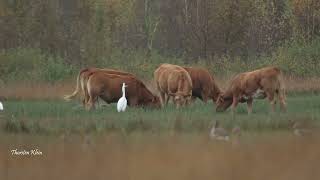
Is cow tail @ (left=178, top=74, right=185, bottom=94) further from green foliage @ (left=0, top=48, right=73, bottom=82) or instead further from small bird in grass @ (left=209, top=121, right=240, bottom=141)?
green foliage @ (left=0, top=48, right=73, bottom=82)

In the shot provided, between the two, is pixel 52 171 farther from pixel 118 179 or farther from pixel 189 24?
pixel 189 24

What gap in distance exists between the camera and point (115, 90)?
1841cm

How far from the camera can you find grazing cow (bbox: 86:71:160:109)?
18.2 m

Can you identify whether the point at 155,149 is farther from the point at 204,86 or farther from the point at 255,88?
the point at 204,86

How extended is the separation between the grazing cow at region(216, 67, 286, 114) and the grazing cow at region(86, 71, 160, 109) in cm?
205

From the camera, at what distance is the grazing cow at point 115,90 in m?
18.2

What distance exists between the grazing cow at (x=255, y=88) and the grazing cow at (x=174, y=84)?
50.0 inches

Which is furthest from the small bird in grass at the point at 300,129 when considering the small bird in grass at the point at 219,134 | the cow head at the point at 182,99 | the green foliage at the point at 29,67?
the green foliage at the point at 29,67

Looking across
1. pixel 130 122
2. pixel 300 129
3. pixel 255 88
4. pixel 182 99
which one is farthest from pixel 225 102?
pixel 300 129

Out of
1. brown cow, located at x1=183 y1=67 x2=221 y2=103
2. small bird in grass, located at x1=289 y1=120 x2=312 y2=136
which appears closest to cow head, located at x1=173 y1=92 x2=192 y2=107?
brown cow, located at x1=183 y1=67 x2=221 y2=103

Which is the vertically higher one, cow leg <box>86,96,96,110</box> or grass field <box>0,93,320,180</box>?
grass field <box>0,93,320,180</box>

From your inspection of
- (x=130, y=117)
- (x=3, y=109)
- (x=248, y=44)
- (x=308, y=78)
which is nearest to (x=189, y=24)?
(x=248, y=44)

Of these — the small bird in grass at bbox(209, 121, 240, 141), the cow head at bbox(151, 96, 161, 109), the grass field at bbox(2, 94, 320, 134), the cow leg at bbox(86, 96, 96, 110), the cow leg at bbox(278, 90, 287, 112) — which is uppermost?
the small bird in grass at bbox(209, 121, 240, 141)

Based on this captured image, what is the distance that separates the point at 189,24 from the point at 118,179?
98.7ft
